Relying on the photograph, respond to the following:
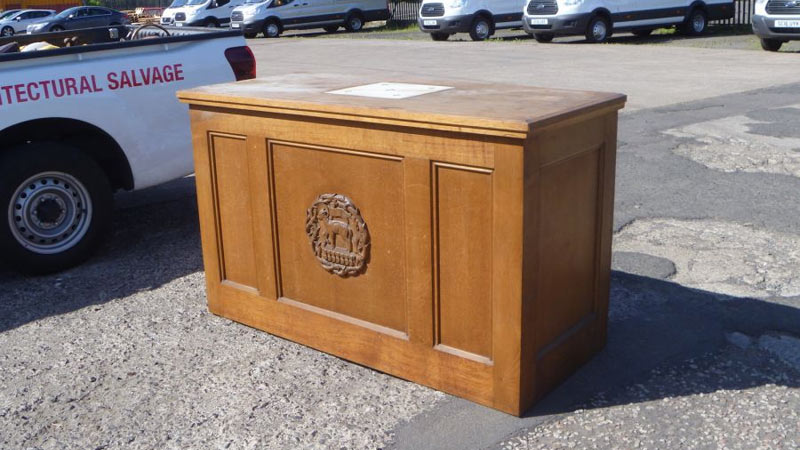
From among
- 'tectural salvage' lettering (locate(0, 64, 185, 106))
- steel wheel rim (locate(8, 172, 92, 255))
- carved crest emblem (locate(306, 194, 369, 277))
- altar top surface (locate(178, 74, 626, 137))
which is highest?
altar top surface (locate(178, 74, 626, 137))

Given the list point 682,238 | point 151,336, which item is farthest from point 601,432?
point 682,238

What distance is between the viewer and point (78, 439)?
3.46m

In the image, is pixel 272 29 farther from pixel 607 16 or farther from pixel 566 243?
pixel 566 243

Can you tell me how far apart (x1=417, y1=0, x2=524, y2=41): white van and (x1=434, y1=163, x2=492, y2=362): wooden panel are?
22.1 m

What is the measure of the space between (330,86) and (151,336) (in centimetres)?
155

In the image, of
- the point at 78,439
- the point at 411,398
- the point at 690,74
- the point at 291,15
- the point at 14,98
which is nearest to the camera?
the point at 78,439

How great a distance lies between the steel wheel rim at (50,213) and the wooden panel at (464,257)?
2.85m

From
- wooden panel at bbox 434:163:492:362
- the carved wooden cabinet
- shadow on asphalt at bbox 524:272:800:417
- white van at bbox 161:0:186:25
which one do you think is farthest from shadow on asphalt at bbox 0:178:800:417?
white van at bbox 161:0:186:25

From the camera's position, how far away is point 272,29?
30859 mm

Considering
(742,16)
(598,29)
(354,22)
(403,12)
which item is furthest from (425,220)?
(403,12)

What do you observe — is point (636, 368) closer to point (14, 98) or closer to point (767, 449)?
point (767, 449)

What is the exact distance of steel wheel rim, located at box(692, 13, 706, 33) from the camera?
23438 mm

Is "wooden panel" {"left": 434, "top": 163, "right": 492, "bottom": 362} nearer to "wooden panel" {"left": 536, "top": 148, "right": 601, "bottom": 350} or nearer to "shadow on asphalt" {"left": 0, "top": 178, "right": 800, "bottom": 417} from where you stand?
"wooden panel" {"left": 536, "top": 148, "right": 601, "bottom": 350}

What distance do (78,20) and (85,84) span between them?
114 ft
